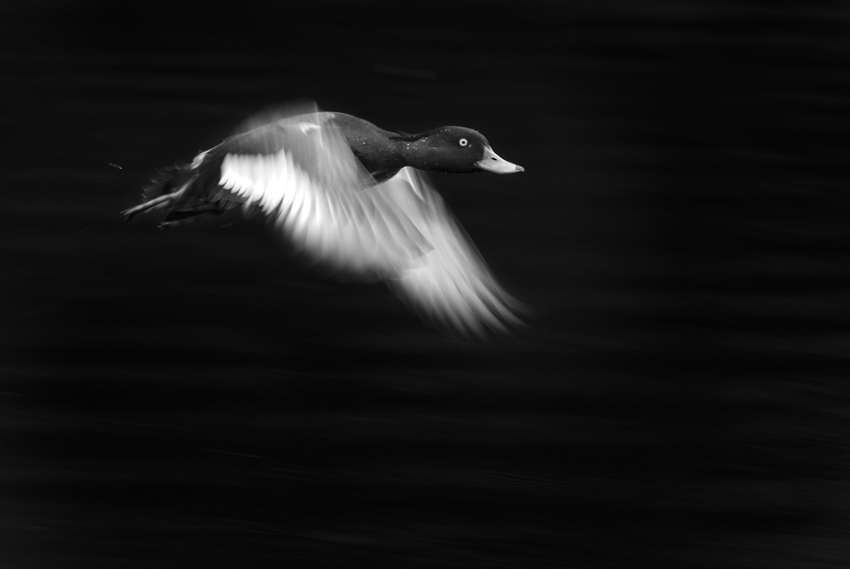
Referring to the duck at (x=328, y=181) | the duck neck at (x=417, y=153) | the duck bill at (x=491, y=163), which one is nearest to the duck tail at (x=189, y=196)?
the duck at (x=328, y=181)

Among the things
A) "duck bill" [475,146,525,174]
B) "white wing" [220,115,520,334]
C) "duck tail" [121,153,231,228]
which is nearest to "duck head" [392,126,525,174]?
"duck bill" [475,146,525,174]

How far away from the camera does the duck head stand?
2053 mm

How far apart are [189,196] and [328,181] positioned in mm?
353

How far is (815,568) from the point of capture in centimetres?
273

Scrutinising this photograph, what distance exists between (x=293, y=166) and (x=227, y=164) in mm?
160

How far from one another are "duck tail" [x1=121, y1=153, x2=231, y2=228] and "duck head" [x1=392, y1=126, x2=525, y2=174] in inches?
15.0

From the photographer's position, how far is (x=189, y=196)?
204 centimetres

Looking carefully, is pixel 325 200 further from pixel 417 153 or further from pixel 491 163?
pixel 491 163

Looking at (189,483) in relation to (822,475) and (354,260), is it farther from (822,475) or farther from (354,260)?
(822,475)

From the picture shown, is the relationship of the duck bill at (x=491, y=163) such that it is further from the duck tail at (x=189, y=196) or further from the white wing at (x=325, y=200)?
the duck tail at (x=189, y=196)

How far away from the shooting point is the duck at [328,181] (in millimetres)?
1797

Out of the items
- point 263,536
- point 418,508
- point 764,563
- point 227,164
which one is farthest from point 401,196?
point 764,563

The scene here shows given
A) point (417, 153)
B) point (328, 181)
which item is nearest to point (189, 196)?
point (328, 181)

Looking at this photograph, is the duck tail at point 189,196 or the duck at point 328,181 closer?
the duck at point 328,181
